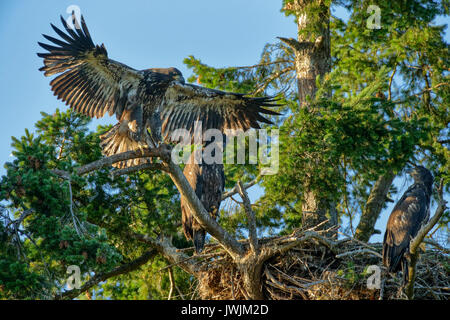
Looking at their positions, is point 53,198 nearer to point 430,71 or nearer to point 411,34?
point 411,34

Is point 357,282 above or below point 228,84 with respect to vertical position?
below

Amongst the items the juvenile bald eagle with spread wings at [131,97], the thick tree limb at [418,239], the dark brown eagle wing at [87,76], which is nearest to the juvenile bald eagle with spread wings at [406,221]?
the thick tree limb at [418,239]

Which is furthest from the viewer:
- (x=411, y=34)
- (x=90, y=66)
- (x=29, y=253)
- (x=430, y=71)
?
(x=430, y=71)

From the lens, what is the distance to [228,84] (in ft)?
35.1

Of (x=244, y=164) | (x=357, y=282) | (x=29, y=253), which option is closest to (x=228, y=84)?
(x=244, y=164)

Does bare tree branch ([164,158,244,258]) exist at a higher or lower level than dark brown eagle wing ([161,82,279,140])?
lower

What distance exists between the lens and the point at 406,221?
7586mm

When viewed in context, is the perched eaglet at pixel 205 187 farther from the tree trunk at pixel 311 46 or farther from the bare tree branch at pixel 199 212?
the tree trunk at pixel 311 46

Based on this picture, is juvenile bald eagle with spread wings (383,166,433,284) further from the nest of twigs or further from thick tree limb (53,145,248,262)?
A: thick tree limb (53,145,248,262)

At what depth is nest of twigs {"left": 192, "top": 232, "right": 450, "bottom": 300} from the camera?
7023mm

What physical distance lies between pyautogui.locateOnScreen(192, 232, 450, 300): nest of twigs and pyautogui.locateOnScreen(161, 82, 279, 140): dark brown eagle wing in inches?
73.8

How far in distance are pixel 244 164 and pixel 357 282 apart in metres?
3.28

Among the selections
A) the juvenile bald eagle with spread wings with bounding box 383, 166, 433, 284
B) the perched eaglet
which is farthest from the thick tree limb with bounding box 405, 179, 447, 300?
the perched eaglet
